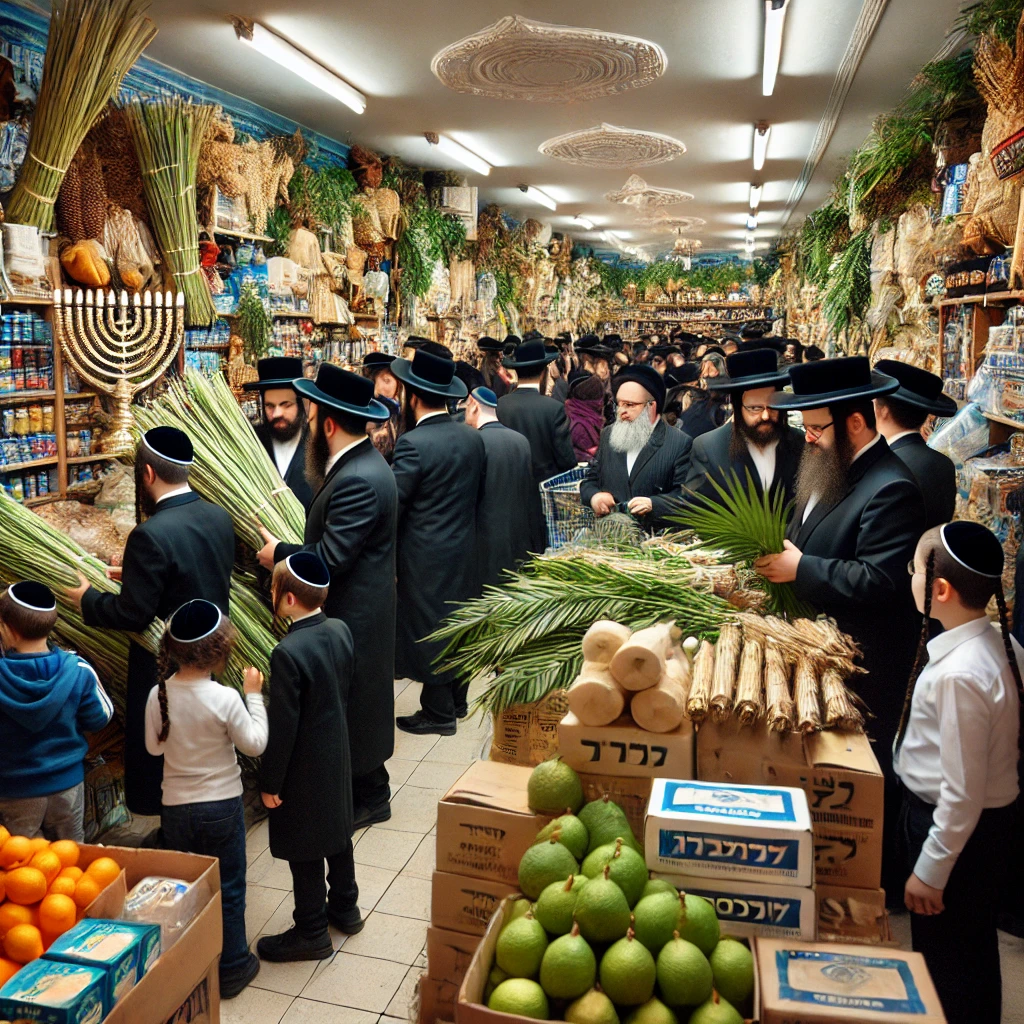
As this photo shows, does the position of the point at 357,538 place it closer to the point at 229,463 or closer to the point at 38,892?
the point at 229,463

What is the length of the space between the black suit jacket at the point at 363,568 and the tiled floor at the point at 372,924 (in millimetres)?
375

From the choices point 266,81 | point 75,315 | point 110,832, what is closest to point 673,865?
point 110,832

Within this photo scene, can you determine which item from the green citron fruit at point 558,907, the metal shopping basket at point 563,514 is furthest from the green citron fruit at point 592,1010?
the metal shopping basket at point 563,514

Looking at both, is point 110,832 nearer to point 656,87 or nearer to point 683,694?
point 683,694

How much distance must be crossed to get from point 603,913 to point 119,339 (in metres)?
4.76

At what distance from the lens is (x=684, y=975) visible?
56.2 inches

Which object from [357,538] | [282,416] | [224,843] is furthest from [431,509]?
[224,843]

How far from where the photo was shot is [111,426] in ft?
18.0

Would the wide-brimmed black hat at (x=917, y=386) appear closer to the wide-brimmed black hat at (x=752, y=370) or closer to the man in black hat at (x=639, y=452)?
the wide-brimmed black hat at (x=752, y=370)

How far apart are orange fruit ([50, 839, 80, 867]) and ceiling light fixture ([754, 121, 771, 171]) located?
28.2 feet

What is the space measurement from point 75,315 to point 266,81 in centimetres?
310

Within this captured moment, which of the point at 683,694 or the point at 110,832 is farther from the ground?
the point at 683,694

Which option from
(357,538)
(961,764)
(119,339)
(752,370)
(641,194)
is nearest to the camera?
(961,764)

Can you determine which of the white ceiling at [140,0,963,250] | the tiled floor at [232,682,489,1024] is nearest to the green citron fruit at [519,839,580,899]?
the tiled floor at [232,682,489,1024]
